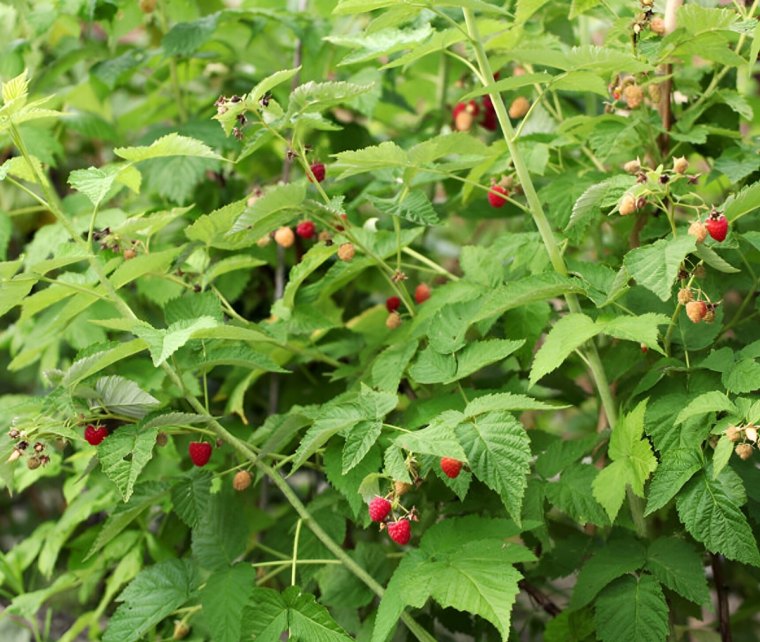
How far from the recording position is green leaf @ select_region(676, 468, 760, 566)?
1035 mm

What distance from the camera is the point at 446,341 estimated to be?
3.99 ft

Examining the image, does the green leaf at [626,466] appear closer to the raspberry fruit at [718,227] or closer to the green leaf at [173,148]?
the raspberry fruit at [718,227]

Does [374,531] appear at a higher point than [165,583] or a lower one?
lower

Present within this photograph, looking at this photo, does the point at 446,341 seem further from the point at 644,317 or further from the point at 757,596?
the point at 757,596

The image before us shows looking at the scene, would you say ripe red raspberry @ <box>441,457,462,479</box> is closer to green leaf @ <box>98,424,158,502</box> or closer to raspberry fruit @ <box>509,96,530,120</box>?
green leaf @ <box>98,424,158,502</box>

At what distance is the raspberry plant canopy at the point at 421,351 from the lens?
3.52 ft

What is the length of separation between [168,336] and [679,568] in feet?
2.21

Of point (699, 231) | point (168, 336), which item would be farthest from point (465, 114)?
point (168, 336)

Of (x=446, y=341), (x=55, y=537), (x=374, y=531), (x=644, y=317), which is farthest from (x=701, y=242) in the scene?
(x=55, y=537)

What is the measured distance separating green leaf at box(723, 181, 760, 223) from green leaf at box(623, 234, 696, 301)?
68mm

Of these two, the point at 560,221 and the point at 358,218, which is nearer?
the point at 560,221

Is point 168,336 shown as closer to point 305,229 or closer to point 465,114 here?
point 305,229

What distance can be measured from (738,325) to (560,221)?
31 centimetres

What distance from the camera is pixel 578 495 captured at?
3.85ft
